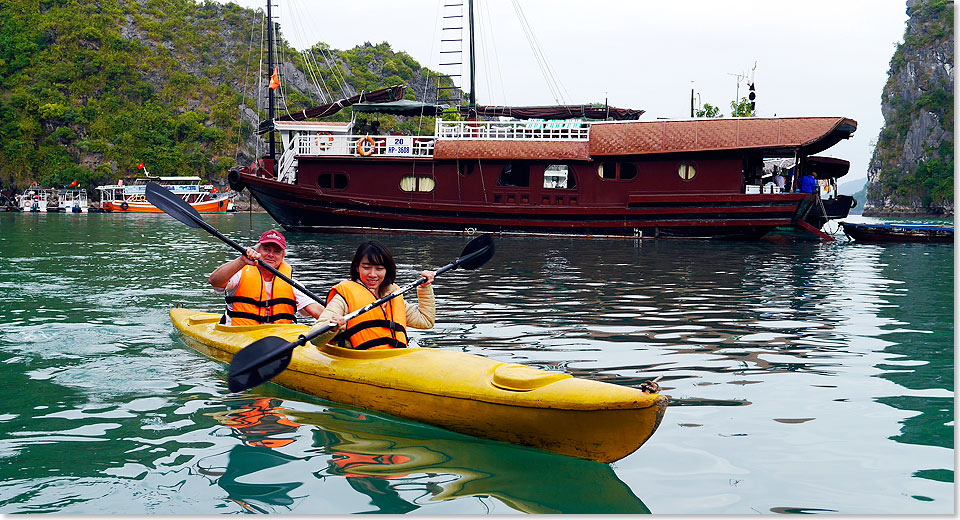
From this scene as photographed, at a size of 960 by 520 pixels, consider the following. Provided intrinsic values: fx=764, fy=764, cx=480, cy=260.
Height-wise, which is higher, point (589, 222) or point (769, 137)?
point (769, 137)

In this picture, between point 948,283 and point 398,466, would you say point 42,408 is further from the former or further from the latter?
point 948,283

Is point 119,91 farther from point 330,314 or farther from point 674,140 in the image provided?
point 330,314

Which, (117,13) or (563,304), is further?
(117,13)

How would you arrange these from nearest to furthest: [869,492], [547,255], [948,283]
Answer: [869,492], [948,283], [547,255]

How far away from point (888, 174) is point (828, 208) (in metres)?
74.1

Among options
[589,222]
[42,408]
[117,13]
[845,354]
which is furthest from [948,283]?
[117,13]

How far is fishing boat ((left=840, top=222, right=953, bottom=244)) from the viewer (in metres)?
25.4

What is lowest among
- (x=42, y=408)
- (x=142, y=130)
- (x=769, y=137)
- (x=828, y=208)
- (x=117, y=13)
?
(x=42, y=408)

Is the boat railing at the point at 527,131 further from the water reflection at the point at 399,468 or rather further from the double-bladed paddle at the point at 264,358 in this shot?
the water reflection at the point at 399,468

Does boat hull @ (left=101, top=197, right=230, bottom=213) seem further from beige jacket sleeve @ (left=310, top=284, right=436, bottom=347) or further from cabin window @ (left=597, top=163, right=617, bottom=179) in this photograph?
beige jacket sleeve @ (left=310, top=284, right=436, bottom=347)

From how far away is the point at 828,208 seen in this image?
86.4ft

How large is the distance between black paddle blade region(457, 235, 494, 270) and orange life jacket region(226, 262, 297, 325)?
1.81 m

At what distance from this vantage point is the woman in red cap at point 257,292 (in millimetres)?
7770

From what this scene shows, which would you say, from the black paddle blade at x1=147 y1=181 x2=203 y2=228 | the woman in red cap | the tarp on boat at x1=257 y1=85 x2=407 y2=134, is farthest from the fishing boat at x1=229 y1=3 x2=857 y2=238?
the woman in red cap
